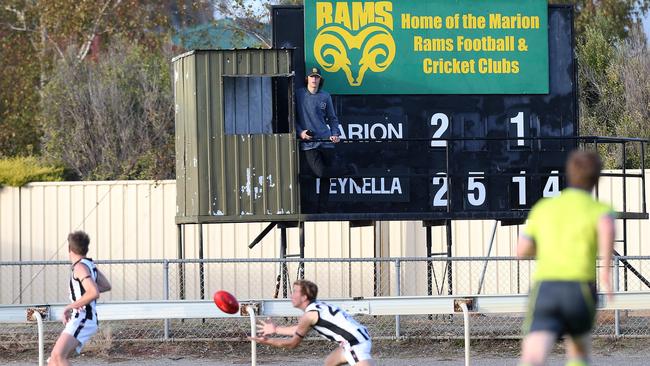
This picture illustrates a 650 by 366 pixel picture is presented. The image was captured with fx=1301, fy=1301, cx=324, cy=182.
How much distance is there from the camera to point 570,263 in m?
7.84

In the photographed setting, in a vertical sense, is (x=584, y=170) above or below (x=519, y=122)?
below

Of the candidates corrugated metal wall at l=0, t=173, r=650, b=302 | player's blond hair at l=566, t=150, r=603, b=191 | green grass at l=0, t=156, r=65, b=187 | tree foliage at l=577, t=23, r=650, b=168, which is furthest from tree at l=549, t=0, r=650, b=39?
player's blond hair at l=566, t=150, r=603, b=191

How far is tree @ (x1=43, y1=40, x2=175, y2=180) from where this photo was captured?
30.6 m

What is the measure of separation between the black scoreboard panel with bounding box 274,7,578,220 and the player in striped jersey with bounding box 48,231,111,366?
5.73m

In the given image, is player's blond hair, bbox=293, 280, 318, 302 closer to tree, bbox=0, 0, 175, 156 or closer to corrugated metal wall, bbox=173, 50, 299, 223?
corrugated metal wall, bbox=173, 50, 299, 223

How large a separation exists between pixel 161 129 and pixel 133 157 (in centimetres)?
136

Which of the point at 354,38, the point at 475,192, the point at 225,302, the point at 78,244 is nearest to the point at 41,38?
the point at 354,38

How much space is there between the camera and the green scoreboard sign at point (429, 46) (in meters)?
17.0

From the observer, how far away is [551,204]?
803 centimetres

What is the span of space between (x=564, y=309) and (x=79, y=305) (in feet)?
16.3

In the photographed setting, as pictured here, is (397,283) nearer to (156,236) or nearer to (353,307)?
(353,307)

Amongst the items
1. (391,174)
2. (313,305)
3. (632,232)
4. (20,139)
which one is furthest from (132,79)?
(313,305)

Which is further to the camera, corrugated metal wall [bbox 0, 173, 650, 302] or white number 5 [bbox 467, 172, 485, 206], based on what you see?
corrugated metal wall [bbox 0, 173, 650, 302]

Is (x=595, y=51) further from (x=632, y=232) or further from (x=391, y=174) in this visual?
(x=391, y=174)
